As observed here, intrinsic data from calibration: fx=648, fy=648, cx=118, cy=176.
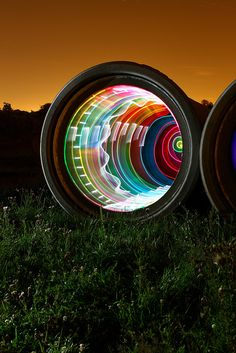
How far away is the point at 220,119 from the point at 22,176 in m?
7.61

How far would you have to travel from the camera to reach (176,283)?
4.04m

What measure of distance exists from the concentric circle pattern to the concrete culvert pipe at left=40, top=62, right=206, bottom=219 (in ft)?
0.04

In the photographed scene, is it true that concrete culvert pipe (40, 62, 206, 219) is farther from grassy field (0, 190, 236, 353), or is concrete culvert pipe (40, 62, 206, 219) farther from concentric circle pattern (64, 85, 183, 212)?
grassy field (0, 190, 236, 353)

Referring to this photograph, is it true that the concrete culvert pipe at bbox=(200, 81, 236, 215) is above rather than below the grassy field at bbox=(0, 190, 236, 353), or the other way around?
above

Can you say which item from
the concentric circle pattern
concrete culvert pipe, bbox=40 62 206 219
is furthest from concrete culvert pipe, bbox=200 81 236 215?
the concentric circle pattern

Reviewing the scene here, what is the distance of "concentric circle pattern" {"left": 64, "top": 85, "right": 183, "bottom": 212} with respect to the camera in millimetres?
6688

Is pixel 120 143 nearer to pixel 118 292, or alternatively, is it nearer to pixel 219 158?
pixel 219 158

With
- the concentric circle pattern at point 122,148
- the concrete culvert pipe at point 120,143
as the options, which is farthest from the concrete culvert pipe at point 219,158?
the concentric circle pattern at point 122,148

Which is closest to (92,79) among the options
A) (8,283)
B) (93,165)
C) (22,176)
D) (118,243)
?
(93,165)

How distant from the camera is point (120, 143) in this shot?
7.66 m

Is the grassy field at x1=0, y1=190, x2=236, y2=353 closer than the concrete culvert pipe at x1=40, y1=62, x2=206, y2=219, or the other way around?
the grassy field at x1=0, y1=190, x2=236, y2=353

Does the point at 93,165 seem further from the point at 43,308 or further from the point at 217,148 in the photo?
the point at 43,308

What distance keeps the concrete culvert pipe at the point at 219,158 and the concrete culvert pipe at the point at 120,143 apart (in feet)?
0.52

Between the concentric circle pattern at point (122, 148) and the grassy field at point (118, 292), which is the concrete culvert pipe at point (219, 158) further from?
the concentric circle pattern at point (122, 148)
